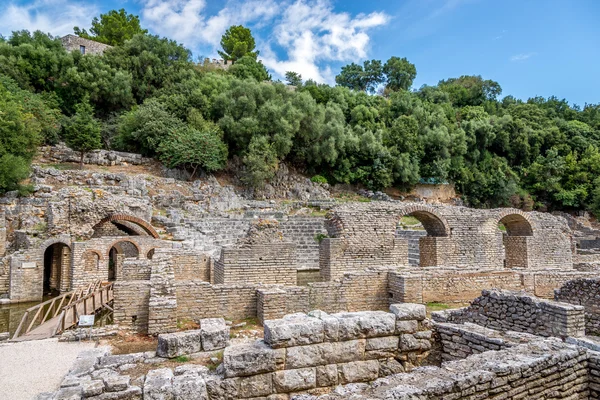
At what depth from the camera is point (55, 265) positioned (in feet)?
54.5

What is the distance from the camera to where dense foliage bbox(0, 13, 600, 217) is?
30.2 m

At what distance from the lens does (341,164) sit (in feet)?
115

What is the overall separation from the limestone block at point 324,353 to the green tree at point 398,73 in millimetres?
53731

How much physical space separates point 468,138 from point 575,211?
1305 cm

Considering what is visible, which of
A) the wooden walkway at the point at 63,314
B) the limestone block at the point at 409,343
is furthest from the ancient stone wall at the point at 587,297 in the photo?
the wooden walkway at the point at 63,314

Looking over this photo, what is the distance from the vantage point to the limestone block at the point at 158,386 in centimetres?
324

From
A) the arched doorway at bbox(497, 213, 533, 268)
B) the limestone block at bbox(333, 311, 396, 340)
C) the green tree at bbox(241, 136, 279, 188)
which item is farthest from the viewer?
the green tree at bbox(241, 136, 279, 188)

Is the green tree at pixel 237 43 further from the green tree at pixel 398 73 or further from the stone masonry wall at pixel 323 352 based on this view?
the stone masonry wall at pixel 323 352

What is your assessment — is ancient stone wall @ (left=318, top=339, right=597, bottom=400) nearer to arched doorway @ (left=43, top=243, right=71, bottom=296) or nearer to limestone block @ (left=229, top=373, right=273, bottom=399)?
limestone block @ (left=229, top=373, right=273, bottom=399)

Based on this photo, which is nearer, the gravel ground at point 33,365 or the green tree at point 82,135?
the gravel ground at point 33,365

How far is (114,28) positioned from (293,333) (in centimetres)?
5331

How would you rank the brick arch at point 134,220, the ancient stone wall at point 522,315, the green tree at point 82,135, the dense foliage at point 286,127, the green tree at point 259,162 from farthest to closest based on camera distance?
1. the dense foliage at point 286,127
2. the green tree at point 259,162
3. the green tree at point 82,135
4. the brick arch at point 134,220
5. the ancient stone wall at point 522,315

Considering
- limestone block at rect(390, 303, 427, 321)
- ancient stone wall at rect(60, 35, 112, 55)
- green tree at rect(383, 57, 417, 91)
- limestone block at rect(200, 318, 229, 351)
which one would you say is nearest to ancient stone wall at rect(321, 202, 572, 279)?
limestone block at rect(200, 318, 229, 351)

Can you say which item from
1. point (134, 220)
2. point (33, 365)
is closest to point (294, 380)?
point (33, 365)
